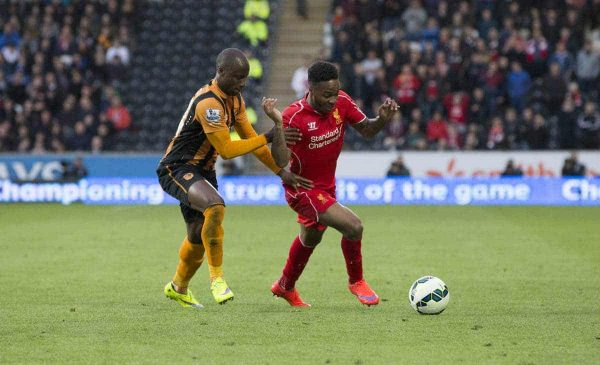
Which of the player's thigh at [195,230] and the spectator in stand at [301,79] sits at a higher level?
the player's thigh at [195,230]

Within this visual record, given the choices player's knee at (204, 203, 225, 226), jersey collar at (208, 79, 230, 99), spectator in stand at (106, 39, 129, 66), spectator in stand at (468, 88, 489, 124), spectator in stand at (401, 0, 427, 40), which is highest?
jersey collar at (208, 79, 230, 99)

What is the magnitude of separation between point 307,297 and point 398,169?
11.5 metres

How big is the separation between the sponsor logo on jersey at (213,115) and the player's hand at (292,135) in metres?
0.54

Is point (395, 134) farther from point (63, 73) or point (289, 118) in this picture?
point (289, 118)

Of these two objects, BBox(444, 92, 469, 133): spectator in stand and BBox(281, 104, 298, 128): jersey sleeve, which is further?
BBox(444, 92, 469, 133): spectator in stand

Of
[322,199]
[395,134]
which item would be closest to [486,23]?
[395,134]

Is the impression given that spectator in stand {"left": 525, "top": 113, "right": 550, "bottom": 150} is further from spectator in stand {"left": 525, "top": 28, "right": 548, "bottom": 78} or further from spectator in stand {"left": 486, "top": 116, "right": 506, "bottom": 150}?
spectator in stand {"left": 525, "top": 28, "right": 548, "bottom": 78}

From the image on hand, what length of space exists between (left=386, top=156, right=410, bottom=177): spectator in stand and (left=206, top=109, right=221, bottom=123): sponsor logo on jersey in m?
12.6

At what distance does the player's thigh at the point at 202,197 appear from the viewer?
339 inches

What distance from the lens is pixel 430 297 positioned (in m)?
8.58

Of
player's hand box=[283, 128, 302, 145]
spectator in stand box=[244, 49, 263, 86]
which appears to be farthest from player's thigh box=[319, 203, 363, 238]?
spectator in stand box=[244, 49, 263, 86]

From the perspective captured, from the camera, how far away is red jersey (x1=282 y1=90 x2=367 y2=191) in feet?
29.0

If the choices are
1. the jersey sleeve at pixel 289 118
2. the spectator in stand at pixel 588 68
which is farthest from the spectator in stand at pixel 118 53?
the jersey sleeve at pixel 289 118

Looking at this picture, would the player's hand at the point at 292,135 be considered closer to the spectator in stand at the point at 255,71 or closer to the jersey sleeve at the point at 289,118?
the jersey sleeve at the point at 289,118
